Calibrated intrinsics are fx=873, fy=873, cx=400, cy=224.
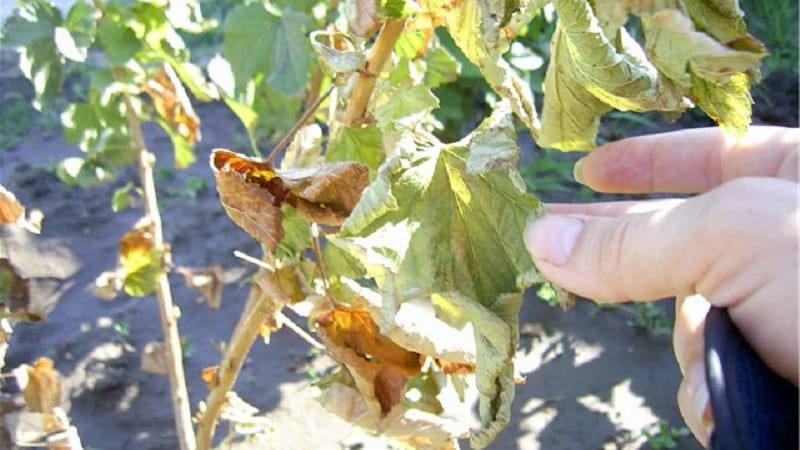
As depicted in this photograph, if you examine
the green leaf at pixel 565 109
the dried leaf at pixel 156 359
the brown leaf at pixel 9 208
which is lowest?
the dried leaf at pixel 156 359

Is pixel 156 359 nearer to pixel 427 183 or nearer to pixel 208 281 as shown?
pixel 208 281

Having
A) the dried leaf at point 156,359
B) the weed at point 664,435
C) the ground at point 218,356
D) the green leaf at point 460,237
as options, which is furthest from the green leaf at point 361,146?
the weed at point 664,435

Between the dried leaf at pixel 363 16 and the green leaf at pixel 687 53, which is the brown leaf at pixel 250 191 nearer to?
the dried leaf at pixel 363 16

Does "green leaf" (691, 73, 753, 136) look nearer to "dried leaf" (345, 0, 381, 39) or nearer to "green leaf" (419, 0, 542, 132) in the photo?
"green leaf" (419, 0, 542, 132)

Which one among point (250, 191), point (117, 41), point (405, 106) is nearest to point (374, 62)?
point (405, 106)

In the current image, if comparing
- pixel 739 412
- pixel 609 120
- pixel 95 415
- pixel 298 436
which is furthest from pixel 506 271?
pixel 609 120

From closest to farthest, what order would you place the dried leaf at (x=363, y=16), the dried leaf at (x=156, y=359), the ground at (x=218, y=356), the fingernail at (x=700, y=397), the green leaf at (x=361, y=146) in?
1. the fingernail at (x=700, y=397)
2. the dried leaf at (x=363, y=16)
3. the green leaf at (x=361, y=146)
4. the dried leaf at (x=156, y=359)
5. the ground at (x=218, y=356)

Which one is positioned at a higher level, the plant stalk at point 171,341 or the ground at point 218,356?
the plant stalk at point 171,341
